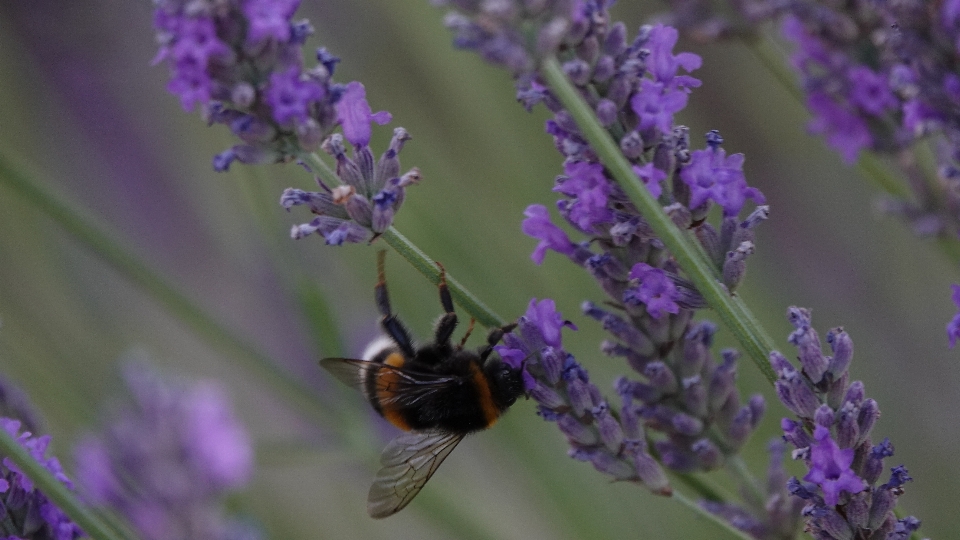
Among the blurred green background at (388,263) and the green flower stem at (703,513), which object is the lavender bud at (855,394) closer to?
the green flower stem at (703,513)

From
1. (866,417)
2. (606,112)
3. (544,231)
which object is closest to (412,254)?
(544,231)

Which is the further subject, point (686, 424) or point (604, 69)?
point (686, 424)

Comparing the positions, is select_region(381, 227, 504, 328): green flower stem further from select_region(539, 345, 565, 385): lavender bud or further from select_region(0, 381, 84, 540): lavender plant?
select_region(0, 381, 84, 540): lavender plant

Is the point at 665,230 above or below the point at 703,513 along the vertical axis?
above

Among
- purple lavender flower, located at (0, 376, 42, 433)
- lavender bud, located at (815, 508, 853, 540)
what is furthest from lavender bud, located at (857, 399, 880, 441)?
purple lavender flower, located at (0, 376, 42, 433)

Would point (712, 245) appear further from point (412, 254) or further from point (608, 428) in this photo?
point (412, 254)

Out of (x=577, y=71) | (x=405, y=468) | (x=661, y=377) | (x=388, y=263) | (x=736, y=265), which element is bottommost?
(x=405, y=468)

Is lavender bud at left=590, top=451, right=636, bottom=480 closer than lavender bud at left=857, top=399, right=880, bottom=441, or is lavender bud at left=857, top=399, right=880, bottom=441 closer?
lavender bud at left=857, top=399, right=880, bottom=441
